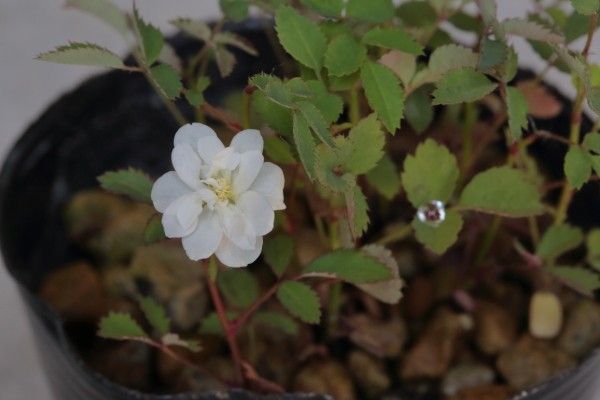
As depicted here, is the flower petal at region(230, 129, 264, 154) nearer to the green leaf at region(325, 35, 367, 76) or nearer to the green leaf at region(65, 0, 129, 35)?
the green leaf at region(325, 35, 367, 76)

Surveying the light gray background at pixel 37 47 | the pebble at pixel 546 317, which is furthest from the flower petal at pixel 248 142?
the light gray background at pixel 37 47

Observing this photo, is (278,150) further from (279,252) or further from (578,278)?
(578,278)

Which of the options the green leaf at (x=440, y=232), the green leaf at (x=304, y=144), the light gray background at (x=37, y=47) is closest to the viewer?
the green leaf at (x=304, y=144)

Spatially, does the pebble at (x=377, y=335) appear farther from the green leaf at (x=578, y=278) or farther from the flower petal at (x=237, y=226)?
the flower petal at (x=237, y=226)

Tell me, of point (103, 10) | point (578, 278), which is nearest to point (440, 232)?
point (578, 278)

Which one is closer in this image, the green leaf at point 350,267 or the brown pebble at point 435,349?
the green leaf at point 350,267

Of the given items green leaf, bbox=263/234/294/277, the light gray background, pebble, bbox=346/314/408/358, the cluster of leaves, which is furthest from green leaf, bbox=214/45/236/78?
the light gray background
